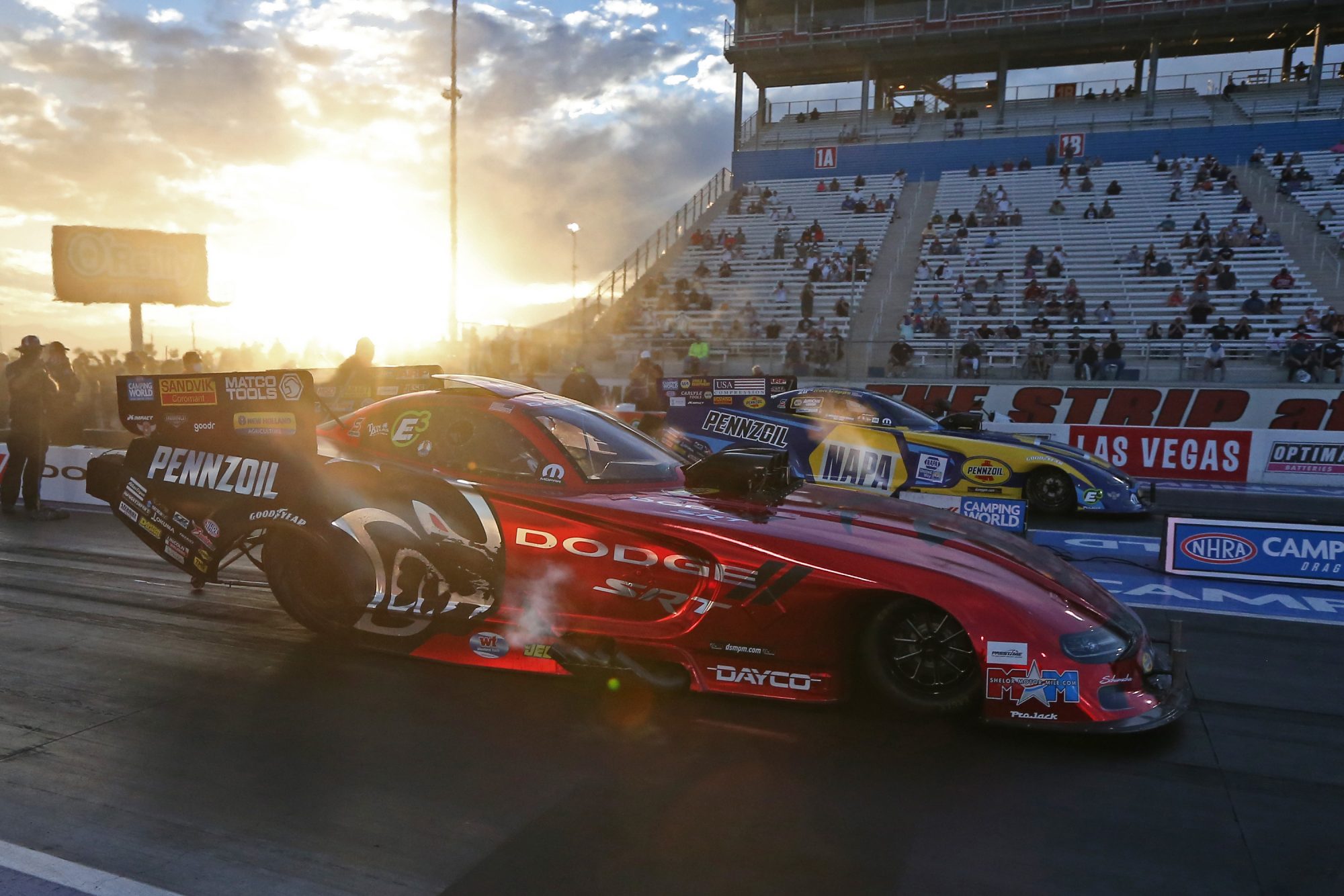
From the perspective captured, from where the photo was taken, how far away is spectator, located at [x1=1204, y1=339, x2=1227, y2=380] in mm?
16859

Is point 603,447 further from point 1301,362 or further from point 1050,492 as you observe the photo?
point 1301,362

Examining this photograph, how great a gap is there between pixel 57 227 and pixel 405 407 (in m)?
32.6

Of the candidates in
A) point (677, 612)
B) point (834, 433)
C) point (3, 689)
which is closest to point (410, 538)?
point (677, 612)

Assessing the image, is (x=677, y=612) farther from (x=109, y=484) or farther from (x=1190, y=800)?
(x=109, y=484)

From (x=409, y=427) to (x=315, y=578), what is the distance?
0.98 m

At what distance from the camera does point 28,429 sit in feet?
31.1

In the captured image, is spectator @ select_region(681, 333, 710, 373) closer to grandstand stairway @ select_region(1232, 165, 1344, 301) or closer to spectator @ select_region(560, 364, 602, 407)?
spectator @ select_region(560, 364, 602, 407)

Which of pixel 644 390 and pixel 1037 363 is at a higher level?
pixel 1037 363

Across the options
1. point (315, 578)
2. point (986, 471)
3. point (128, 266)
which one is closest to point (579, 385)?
point (986, 471)

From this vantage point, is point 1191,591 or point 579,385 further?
point 579,385

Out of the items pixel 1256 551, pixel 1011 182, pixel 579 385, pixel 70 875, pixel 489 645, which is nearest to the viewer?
pixel 70 875

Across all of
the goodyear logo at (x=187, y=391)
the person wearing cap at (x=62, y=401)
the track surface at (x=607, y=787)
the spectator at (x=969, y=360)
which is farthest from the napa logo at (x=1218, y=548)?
the spectator at (x=969, y=360)

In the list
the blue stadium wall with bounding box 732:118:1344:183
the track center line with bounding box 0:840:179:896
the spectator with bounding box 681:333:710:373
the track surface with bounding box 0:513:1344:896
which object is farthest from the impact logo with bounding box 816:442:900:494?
the blue stadium wall with bounding box 732:118:1344:183

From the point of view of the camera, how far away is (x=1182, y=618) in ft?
19.7
